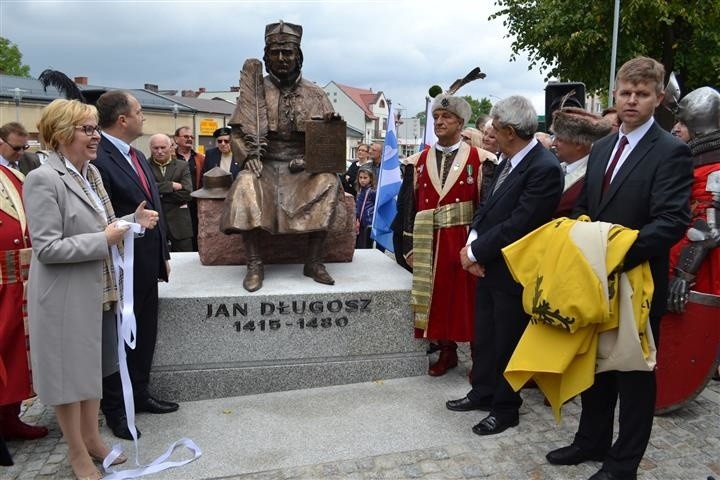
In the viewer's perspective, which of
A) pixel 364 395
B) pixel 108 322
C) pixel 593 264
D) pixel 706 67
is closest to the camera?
pixel 593 264

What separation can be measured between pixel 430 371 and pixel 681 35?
14.7 m

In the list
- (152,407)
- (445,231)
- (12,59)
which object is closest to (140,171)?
(152,407)

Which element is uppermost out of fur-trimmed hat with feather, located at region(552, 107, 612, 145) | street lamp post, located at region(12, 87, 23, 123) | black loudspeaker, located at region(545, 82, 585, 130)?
street lamp post, located at region(12, 87, 23, 123)

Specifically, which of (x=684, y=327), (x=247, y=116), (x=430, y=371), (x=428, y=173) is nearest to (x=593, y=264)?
(x=684, y=327)

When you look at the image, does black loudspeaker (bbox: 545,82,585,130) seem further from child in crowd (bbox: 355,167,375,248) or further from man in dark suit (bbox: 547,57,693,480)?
child in crowd (bbox: 355,167,375,248)

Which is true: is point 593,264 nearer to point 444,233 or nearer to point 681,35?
point 444,233

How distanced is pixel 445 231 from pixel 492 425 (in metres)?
1.44

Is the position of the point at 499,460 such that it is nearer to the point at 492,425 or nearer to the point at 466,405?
the point at 492,425

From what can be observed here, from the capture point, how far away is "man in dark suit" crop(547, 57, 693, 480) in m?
2.74

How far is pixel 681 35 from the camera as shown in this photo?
50.7 feet

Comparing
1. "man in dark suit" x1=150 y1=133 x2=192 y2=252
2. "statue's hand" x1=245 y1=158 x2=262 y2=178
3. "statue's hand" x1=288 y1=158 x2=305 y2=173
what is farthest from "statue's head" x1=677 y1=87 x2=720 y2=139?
"man in dark suit" x1=150 y1=133 x2=192 y2=252

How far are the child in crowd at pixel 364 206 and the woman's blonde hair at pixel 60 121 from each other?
5212 mm

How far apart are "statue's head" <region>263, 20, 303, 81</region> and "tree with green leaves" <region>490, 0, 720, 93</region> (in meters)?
11.8

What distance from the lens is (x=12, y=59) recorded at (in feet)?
133
